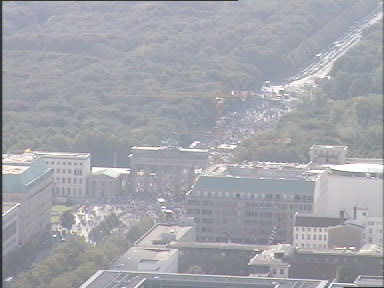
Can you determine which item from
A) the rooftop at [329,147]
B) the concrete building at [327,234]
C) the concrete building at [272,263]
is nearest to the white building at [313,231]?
the concrete building at [327,234]

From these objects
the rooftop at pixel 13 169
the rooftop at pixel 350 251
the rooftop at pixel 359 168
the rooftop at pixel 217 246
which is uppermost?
the rooftop at pixel 359 168

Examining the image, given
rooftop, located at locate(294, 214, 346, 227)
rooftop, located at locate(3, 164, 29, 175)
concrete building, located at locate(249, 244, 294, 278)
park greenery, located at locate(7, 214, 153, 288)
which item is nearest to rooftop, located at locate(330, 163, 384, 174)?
rooftop, located at locate(294, 214, 346, 227)

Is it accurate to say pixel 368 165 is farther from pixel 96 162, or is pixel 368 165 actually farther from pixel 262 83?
pixel 262 83

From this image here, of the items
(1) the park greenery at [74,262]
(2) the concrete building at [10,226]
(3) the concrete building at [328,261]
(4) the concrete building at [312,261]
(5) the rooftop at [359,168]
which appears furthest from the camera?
(2) the concrete building at [10,226]

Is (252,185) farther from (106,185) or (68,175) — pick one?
(68,175)

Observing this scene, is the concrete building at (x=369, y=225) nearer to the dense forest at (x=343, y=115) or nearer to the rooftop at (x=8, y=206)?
the dense forest at (x=343, y=115)

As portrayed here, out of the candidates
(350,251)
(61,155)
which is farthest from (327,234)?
(61,155)

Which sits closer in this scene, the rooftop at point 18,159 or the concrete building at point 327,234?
the concrete building at point 327,234
